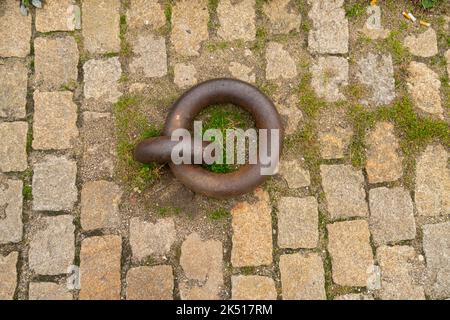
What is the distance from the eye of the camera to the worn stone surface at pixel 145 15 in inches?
180

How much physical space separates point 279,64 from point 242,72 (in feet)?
1.12

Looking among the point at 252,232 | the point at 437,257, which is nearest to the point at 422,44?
the point at 437,257

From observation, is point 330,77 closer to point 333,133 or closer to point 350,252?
point 333,133

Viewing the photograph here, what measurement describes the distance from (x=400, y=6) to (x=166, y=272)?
3196mm

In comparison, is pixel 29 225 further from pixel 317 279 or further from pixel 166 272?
pixel 317 279

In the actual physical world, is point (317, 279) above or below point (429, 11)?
below

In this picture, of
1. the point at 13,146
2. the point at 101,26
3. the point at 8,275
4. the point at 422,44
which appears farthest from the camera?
the point at 422,44

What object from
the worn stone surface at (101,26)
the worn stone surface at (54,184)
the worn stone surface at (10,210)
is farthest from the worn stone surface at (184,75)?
the worn stone surface at (10,210)

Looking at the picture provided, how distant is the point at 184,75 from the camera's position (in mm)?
4488

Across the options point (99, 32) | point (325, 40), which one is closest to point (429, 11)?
point (325, 40)

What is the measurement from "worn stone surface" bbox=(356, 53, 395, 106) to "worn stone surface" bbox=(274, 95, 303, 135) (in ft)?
1.95

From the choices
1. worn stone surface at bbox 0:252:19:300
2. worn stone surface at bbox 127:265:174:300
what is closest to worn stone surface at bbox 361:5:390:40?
worn stone surface at bbox 127:265:174:300

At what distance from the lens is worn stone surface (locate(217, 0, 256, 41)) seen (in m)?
4.60
